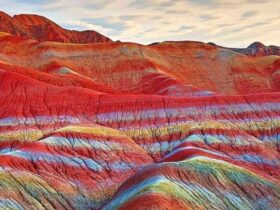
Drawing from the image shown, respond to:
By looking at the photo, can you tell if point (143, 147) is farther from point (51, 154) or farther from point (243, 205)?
point (243, 205)

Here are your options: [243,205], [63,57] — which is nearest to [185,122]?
[243,205]

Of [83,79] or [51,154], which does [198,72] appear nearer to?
[83,79]

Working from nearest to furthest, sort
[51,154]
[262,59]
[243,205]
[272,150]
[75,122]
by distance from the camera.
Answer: [243,205] → [51,154] → [272,150] → [75,122] → [262,59]

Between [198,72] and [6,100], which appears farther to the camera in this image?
[198,72]

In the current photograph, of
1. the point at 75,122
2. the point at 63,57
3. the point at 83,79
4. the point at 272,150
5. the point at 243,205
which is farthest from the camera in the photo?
the point at 63,57

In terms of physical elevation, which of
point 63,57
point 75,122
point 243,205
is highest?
point 63,57

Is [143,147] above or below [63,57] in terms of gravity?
below
